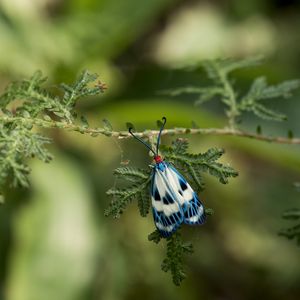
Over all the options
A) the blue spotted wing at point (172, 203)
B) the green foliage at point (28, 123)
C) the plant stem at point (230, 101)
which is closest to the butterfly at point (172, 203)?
the blue spotted wing at point (172, 203)

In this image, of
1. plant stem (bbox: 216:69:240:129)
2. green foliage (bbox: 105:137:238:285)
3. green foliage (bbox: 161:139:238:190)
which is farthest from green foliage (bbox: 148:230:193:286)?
plant stem (bbox: 216:69:240:129)

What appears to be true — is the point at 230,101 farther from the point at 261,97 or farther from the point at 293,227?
the point at 293,227

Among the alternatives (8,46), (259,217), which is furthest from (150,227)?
(8,46)

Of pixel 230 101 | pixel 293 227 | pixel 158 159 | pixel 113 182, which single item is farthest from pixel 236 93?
pixel 113 182

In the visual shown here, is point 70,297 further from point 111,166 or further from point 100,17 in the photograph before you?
point 100,17

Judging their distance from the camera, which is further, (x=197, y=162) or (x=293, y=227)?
(x=293, y=227)

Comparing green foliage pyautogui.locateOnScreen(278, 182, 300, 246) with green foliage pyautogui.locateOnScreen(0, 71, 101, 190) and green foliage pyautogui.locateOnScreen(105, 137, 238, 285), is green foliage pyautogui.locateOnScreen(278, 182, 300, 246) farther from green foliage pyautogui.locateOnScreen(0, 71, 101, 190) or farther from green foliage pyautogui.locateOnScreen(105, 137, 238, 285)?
green foliage pyautogui.locateOnScreen(0, 71, 101, 190)
